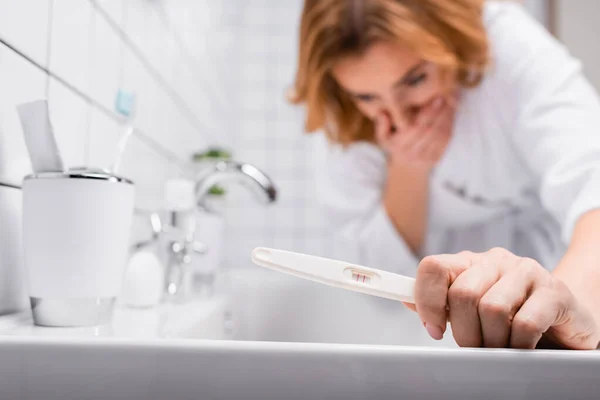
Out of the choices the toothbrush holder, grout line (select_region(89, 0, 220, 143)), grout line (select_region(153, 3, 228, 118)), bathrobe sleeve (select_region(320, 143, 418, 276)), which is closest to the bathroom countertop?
the toothbrush holder

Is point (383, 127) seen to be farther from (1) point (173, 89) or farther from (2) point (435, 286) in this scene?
(2) point (435, 286)

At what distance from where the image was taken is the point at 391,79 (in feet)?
2.41

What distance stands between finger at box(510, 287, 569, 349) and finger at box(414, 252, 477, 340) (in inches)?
1.6

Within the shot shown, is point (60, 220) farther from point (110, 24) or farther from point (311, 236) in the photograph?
point (311, 236)

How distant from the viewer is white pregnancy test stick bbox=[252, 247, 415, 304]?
30 centimetres

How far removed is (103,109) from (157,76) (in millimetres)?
275

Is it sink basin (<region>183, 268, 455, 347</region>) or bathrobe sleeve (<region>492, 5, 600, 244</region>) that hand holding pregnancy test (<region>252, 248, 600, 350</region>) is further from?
sink basin (<region>183, 268, 455, 347</region>)

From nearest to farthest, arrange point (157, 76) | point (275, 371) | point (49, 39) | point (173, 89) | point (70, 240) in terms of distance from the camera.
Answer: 1. point (275, 371)
2. point (70, 240)
3. point (49, 39)
4. point (157, 76)
5. point (173, 89)

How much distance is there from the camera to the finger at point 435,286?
278mm

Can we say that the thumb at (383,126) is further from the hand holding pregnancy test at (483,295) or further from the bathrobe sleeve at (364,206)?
the hand holding pregnancy test at (483,295)

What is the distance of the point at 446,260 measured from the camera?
0.29 metres

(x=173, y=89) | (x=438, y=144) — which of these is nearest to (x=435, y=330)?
(x=438, y=144)

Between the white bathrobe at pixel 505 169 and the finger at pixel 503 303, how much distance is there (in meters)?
0.27

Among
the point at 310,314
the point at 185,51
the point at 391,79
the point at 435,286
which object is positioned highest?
the point at 185,51
